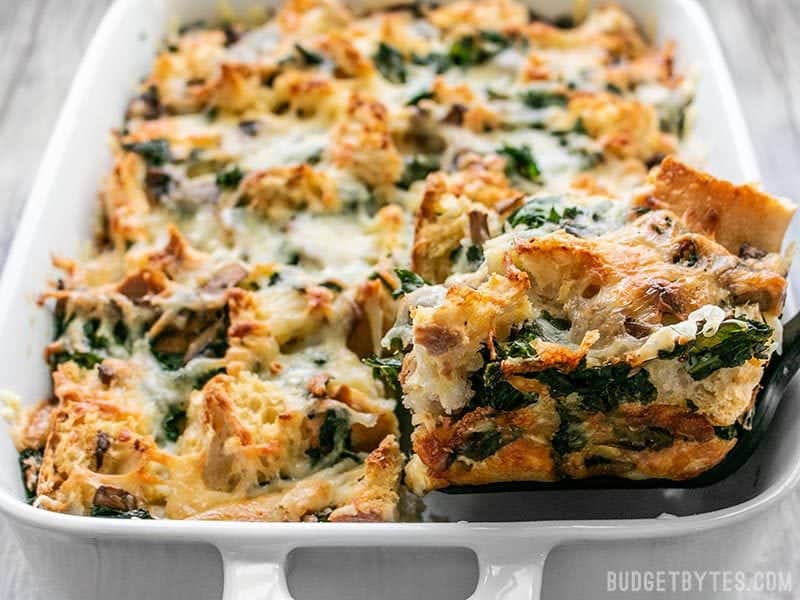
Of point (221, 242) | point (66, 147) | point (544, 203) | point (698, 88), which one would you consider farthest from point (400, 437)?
point (698, 88)

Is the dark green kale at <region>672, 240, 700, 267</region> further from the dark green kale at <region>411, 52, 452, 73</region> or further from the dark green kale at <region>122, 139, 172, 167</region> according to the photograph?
the dark green kale at <region>122, 139, 172, 167</region>

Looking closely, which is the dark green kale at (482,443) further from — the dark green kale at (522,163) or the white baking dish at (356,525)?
the dark green kale at (522,163)

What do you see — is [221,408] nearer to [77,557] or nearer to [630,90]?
[77,557]

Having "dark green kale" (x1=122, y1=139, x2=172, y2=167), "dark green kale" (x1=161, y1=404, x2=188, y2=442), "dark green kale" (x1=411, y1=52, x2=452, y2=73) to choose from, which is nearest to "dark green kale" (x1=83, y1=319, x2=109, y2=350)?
"dark green kale" (x1=161, y1=404, x2=188, y2=442)

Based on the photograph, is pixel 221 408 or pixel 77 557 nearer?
pixel 77 557

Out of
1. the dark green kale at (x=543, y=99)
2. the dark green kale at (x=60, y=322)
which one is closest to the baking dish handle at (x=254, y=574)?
the dark green kale at (x=60, y=322)

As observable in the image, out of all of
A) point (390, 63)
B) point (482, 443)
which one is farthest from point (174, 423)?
point (390, 63)

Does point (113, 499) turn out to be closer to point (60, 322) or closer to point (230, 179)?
point (60, 322)
